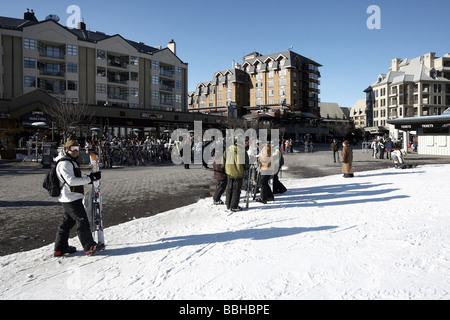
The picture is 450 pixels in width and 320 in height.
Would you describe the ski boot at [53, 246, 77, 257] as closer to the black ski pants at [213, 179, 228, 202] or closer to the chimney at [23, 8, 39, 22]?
the black ski pants at [213, 179, 228, 202]

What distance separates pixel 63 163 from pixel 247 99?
72.8 meters

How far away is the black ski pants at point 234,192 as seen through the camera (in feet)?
23.8

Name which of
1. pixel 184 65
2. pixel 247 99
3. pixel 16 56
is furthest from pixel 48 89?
pixel 247 99

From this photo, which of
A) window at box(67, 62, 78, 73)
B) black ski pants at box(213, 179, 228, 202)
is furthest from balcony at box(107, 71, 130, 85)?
black ski pants at box(213, 179, 228, 202)

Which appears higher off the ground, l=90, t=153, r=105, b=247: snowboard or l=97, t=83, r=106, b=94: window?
l=97, t=83, r=106, b=94: window

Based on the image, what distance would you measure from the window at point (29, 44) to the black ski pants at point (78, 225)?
129 feet

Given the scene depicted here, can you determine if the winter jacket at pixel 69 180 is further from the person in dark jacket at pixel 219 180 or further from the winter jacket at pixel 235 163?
the person in dark jacket at pixel 219 180

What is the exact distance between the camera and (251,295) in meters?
3.33

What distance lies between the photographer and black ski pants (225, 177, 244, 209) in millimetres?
7262

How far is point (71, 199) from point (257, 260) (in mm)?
2680

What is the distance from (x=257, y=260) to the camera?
13.9 feet

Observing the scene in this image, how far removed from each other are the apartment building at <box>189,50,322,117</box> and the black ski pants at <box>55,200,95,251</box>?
6127 centimetres
